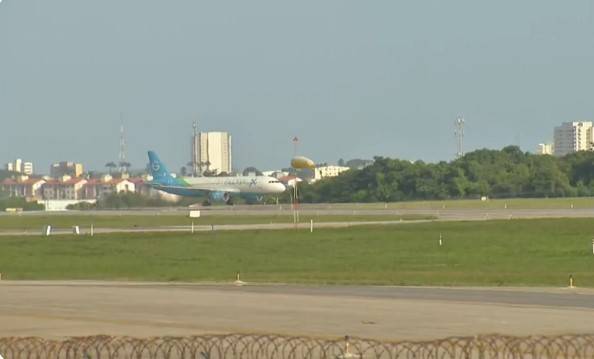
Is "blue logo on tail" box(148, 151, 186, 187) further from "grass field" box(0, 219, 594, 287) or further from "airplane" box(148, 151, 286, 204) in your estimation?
"grass field" box(0, 219, 594, 287)

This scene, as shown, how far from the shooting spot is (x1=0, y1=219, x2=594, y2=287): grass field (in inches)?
2104

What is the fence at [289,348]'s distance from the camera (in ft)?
81.1

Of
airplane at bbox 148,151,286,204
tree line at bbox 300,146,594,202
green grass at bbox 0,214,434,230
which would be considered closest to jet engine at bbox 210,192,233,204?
airplane at bbox 148,151,286,204

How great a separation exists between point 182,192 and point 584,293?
364 ft

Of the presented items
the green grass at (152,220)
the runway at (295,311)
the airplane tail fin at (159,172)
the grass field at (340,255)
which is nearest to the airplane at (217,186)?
the airplane tail fin at (159,172)

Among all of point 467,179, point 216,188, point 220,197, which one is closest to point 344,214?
point 220,197

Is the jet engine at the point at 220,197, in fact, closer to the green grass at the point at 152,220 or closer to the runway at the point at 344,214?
the runway at the point at 344,214

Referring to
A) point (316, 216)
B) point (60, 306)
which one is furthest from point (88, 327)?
point (316, 216)

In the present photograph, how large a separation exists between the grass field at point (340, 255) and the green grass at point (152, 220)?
18382 millimetres

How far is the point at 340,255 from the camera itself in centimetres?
6838

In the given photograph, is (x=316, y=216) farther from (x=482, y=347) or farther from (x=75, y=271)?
(x=482, y=347)

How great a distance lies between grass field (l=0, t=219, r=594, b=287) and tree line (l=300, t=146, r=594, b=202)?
61.1 m

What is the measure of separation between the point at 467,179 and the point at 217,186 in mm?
29948

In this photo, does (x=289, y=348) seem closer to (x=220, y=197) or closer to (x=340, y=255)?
(x=340, y=255)
